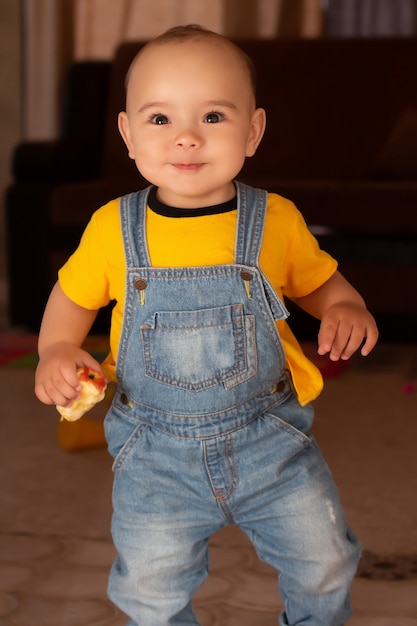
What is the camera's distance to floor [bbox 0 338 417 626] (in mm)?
1213

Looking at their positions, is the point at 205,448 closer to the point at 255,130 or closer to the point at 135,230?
the point at 135,230

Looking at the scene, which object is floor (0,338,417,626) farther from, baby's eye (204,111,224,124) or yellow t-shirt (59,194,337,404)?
baby's eye (204,111,224,124)

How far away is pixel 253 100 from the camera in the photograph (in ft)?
3.47

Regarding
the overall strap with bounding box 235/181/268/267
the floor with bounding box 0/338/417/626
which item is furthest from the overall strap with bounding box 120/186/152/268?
the floor with bounding box 0/338/417/626

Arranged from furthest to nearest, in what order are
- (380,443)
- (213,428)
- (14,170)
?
(14,170) < (380,443) < (213,428)

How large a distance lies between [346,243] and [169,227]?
71.0 inches

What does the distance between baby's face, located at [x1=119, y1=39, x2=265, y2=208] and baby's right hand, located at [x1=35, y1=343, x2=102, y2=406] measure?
0.21 meters

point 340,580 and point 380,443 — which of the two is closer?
point 340,580

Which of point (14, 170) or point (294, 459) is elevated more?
point (294, 459)

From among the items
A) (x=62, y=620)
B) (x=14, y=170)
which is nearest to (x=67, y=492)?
(x=62, y=620)

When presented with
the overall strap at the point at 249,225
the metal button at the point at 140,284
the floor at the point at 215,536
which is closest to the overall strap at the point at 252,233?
the overall strap at the point at 249,225

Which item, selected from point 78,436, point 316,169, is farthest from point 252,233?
point 316,169

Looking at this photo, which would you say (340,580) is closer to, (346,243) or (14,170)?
(346,243)

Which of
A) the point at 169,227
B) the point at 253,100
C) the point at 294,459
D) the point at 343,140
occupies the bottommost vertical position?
the point at 343,140
